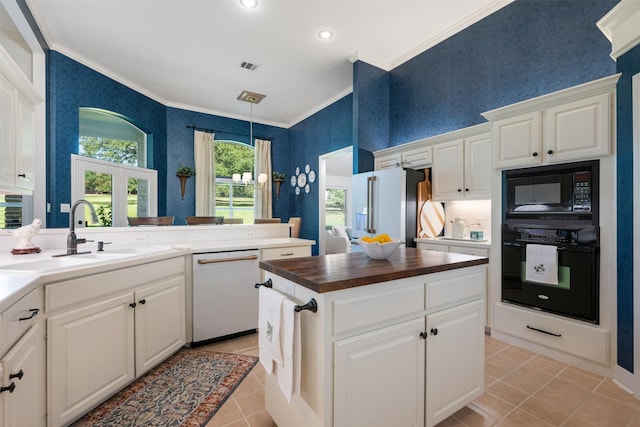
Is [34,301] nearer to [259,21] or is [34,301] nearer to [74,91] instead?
[259,21]

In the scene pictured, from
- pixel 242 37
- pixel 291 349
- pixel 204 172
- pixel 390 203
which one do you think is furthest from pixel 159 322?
pixel 204 172

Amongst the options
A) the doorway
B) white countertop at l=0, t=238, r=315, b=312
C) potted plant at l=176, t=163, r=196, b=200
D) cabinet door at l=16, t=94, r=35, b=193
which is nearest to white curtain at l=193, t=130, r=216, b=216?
potted plant at l=176, t=163, r=196, b=200

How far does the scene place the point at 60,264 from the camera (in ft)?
5.83

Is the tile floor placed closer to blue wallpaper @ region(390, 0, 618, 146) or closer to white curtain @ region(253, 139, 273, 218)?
blue wallpaper @ region(390, 0, 618, 146)

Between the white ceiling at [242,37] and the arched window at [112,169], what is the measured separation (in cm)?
77

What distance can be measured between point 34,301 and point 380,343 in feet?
5.17

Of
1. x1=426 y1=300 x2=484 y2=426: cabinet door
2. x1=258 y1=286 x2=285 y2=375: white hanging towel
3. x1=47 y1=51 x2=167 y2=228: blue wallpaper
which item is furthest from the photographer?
x1=47 y1=51 x2=167 y2=228: blue wallpaper

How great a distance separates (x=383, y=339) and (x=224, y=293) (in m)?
1.72

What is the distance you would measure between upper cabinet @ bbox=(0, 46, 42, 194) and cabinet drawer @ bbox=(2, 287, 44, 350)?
908mm

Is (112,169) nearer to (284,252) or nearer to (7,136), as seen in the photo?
(7,136)

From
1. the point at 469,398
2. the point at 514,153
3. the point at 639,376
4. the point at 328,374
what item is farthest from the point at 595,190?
the point at 328,374

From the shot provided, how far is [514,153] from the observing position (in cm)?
256

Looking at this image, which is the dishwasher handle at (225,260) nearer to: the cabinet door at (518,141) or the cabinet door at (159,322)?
the cabinet door at (159,322)

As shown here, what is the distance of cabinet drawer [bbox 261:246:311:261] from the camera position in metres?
2.80
